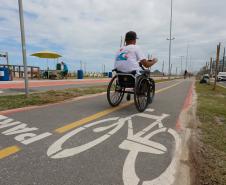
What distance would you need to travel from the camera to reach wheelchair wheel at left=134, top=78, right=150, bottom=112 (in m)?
4.15

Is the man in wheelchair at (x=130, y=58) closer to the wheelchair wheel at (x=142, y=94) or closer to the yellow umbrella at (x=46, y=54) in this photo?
the wheelchair wheel at (x=142, y=94)

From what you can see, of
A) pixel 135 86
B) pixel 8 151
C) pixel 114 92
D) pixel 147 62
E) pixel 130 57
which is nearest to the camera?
pixel 8 151

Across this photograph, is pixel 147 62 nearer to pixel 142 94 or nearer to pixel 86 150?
pixel 142 94

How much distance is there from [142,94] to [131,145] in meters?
2.26

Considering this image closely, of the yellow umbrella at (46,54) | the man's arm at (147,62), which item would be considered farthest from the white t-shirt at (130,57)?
the yellow umbrella at (46,54)

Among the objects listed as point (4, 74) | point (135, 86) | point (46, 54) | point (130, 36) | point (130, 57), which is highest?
point (46, 54)

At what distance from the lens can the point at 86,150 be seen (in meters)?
2.22

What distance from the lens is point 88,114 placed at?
3902 millimetres

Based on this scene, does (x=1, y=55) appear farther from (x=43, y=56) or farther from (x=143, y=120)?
(x=143, y=120)

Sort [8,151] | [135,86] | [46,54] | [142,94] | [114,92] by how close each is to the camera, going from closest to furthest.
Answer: [8,151] → [135,86] → [142,94] → [114,92] → [46,54]

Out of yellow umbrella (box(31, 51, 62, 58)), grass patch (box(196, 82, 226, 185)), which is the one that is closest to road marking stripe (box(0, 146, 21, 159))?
grass patch (box(196, 82, 226, 185))

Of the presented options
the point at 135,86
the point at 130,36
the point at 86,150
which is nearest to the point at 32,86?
the point at 130,36

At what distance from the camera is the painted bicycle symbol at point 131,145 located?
175cm

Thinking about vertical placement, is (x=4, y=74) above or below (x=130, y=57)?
below
